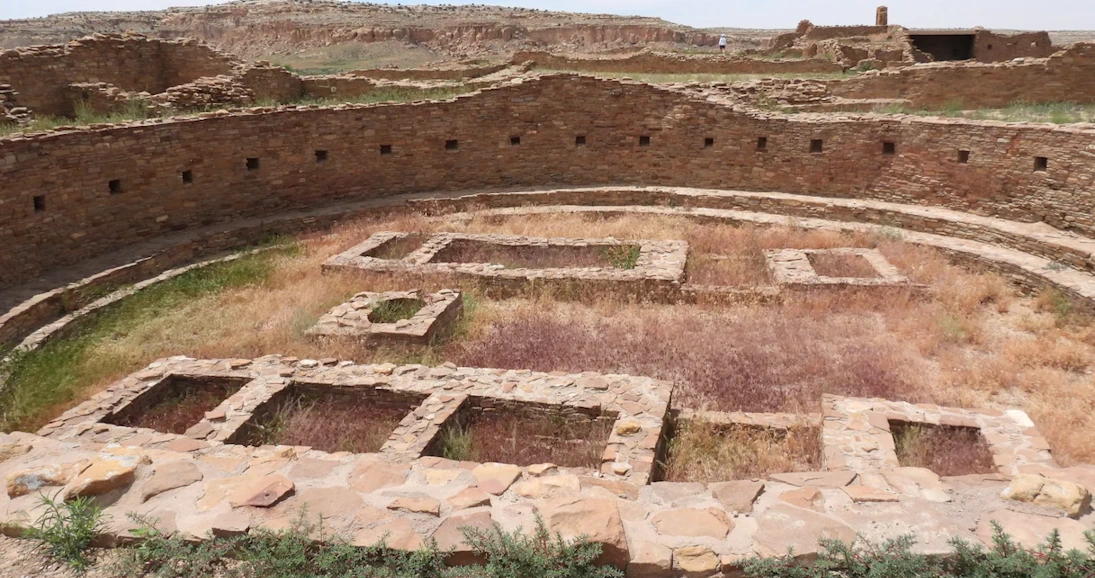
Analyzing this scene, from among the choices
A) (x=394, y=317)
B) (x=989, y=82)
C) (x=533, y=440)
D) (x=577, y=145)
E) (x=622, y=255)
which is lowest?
(x=533, y=440)

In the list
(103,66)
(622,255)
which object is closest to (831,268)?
(622,255)

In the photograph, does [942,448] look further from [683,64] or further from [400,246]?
[683,64]

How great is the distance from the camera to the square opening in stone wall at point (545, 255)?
10172 millimetres

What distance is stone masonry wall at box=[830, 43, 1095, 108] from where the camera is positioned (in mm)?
14023

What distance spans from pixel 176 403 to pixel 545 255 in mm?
5431

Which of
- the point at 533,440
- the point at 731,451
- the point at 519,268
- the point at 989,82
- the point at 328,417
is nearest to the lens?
the point at 731,451

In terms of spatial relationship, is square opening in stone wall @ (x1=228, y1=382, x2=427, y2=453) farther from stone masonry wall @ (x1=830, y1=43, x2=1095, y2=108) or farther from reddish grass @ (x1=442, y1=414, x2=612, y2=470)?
stone masonry wall @ (x1=830, y1=43, x2=1095, y2=108)

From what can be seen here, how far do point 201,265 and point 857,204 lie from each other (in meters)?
10.2

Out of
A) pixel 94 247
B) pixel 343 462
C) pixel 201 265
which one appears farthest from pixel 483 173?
pixel 343 462

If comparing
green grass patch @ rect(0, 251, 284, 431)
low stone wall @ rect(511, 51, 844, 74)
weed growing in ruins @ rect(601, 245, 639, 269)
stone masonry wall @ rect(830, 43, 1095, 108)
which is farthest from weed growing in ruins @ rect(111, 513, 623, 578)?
low stone wall @ rect(511, 51, 844, 74)

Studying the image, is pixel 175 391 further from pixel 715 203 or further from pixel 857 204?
pixel 857 204

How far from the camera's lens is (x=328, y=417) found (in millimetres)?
5914

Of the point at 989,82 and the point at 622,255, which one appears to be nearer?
the point at 622,255

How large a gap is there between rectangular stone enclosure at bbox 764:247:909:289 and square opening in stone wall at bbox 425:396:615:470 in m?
4.12
